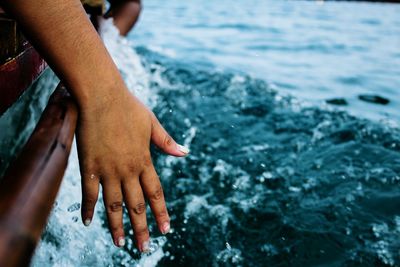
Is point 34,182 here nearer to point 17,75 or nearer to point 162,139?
point 162,139

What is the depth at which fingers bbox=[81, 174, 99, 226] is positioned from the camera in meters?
0.98

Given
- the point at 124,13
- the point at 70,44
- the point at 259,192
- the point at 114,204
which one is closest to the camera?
the point at 70,44

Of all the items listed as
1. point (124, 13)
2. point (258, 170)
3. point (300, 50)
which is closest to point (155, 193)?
point (258, 170)

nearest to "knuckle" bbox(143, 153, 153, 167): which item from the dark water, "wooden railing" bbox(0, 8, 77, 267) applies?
"wooden railing" bbox(0, 8, 77, 267)

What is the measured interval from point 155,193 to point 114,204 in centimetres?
12

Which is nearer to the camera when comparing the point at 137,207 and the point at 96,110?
the point at 96,110

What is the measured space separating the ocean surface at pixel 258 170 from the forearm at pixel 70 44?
0.88 metres

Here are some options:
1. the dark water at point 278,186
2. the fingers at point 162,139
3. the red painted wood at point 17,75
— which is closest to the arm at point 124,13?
the dark water at point 278,186

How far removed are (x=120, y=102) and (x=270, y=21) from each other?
38.6ft

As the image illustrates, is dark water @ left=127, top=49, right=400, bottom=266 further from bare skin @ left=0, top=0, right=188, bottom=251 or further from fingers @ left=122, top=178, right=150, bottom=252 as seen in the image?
bare skin @ left=0, top=0, right=188, bottom=251

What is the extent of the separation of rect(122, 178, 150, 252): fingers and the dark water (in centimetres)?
91

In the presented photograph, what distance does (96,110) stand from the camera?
3.05ft

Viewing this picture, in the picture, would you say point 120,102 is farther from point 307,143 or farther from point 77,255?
point 307,143

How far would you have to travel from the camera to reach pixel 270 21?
11.9 metres
